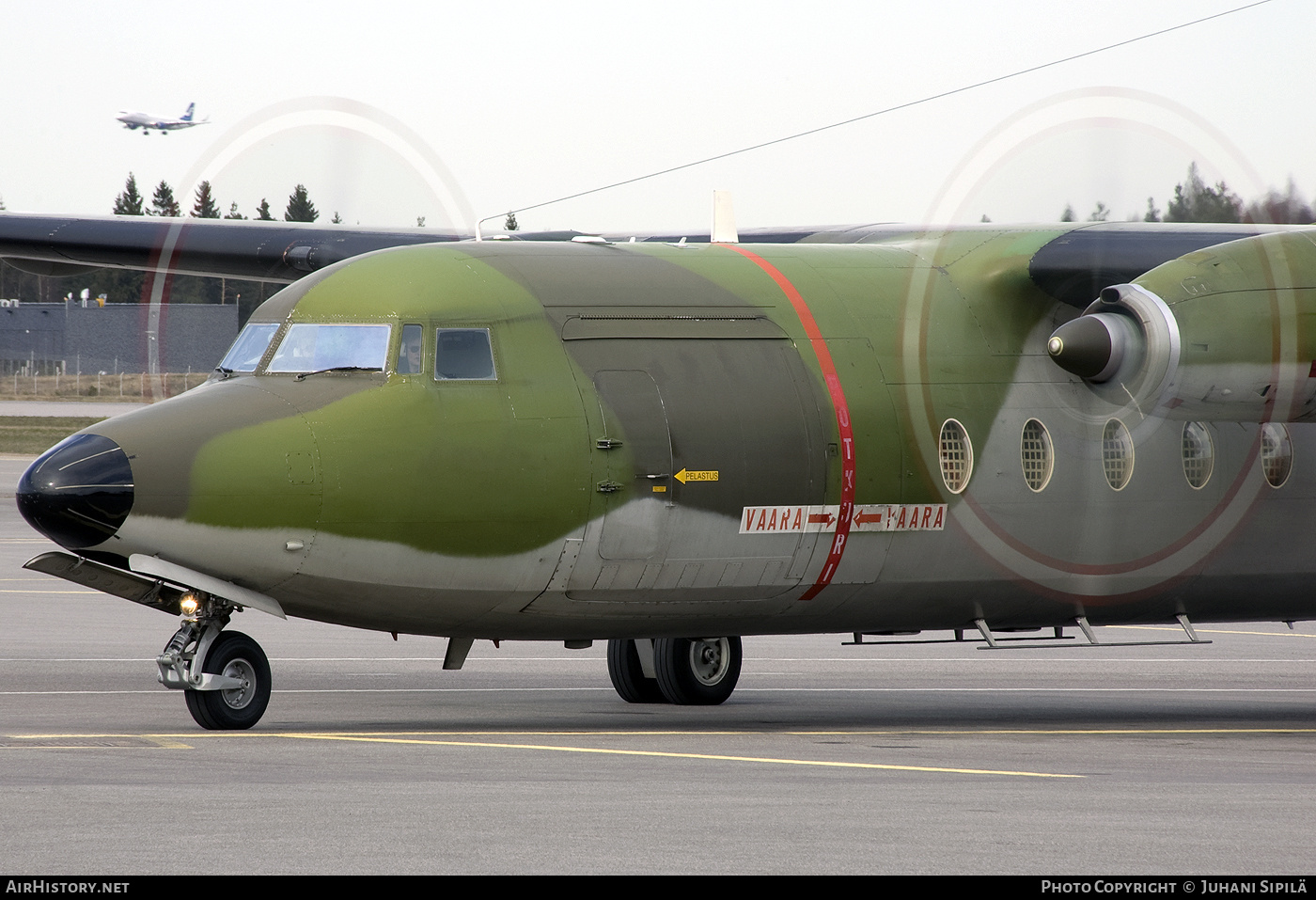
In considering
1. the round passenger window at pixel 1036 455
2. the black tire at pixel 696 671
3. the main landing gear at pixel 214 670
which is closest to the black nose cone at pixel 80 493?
the main landing gear at pixel 214 670

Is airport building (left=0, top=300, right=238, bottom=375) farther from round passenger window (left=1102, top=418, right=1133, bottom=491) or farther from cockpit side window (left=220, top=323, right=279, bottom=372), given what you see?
round passenger window (left=1102, top=418, right=1133, bottom=491)

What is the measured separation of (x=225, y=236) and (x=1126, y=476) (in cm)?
1016

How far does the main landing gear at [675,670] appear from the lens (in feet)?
58.6

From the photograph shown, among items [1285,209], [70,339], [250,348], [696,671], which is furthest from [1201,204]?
[70,339]

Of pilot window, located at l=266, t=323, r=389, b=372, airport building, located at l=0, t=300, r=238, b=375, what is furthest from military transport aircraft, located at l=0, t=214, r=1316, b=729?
airport building, located at l=0, t=300, r=238, b=375

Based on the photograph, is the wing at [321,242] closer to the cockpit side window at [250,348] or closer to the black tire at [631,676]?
the cockpit side window at [250,348]

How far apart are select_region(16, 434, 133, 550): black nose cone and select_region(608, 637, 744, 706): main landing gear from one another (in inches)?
233

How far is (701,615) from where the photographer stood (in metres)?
15.2

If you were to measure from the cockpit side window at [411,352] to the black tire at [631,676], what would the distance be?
15.4ft

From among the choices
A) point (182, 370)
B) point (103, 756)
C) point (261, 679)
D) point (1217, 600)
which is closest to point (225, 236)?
point (261, 679)

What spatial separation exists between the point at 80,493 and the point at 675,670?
665cm

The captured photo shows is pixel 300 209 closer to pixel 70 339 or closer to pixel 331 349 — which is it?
pixel 331 349

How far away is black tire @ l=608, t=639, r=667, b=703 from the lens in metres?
17.9

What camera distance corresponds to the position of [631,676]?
18.0 m
